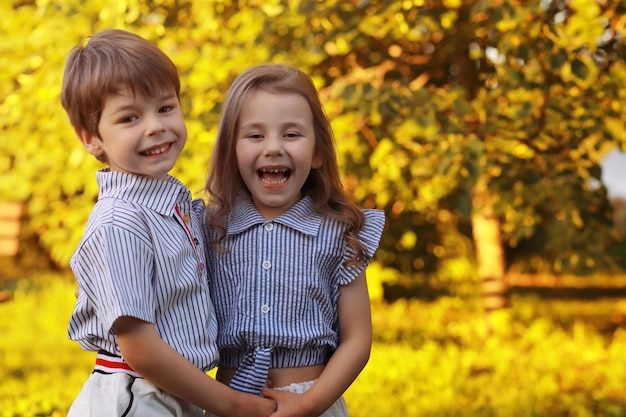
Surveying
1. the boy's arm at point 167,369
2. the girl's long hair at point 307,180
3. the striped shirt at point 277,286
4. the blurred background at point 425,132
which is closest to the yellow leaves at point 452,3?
the blurred background at point 425,132

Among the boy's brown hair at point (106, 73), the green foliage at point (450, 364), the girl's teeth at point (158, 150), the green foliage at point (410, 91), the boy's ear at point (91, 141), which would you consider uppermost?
the green foliage at point (410, 91)

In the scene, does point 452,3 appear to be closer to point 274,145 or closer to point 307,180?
Answer: point 307,180

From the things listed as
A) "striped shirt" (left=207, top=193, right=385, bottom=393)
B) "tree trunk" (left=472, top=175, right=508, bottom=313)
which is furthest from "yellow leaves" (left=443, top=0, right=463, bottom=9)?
"striped shirt" (left=207, top=193, right=385, bottom=393)

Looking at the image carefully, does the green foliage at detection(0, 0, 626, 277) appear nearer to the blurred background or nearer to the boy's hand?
the blurred background

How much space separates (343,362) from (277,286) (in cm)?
22

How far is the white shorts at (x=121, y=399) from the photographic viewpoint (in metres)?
1.72

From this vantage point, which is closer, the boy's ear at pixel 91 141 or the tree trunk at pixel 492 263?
the boy's ear at pixel 91 141

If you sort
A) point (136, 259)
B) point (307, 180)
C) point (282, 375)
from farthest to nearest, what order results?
1. point (307, 180)
2. point (282, 375)
3. point (136, 259)

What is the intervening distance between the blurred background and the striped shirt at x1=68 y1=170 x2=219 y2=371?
2331 mm

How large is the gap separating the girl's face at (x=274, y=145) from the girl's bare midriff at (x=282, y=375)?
37 cm

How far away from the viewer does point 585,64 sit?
3957 millimetres

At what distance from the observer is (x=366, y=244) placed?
2.06m

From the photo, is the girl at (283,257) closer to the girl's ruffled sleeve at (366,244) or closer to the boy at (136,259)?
the girl's ruffled sleeve at (366,244)

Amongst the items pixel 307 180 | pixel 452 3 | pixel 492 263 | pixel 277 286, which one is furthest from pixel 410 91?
pixel 277 286
